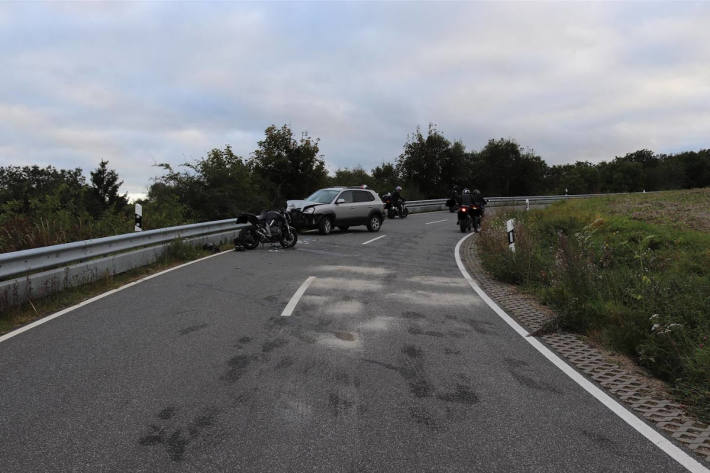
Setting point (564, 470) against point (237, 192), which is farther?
point (237, 192)

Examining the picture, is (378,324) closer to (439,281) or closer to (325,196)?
(439,281)

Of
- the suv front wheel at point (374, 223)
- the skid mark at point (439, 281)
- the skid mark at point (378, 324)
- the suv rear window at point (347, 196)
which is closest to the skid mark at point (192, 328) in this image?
the skid mark at point (378, 324)

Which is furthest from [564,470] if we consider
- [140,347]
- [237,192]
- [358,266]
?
[237,192]

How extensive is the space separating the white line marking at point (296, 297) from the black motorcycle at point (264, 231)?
18.1ft

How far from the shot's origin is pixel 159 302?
788 cm

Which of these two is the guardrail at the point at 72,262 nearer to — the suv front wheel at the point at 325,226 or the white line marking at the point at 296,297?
the white line marking at the point at 296,297

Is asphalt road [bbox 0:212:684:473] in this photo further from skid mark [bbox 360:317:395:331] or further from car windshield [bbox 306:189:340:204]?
car windshield [bbox 306:189:340:204]

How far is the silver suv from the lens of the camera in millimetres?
20406

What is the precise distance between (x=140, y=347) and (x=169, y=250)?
7.89 metres

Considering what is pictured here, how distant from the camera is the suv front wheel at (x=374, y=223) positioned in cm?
Result: 2244

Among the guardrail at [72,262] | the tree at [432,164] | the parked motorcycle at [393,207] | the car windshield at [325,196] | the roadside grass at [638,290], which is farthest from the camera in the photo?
the tree at [432,164]

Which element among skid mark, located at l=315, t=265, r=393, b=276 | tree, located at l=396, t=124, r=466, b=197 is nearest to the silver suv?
skid mark, located at l=315, t=265, r=393, b=276

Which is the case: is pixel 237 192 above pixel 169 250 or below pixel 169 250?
above

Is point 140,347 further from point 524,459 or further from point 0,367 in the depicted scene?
point 524,459
